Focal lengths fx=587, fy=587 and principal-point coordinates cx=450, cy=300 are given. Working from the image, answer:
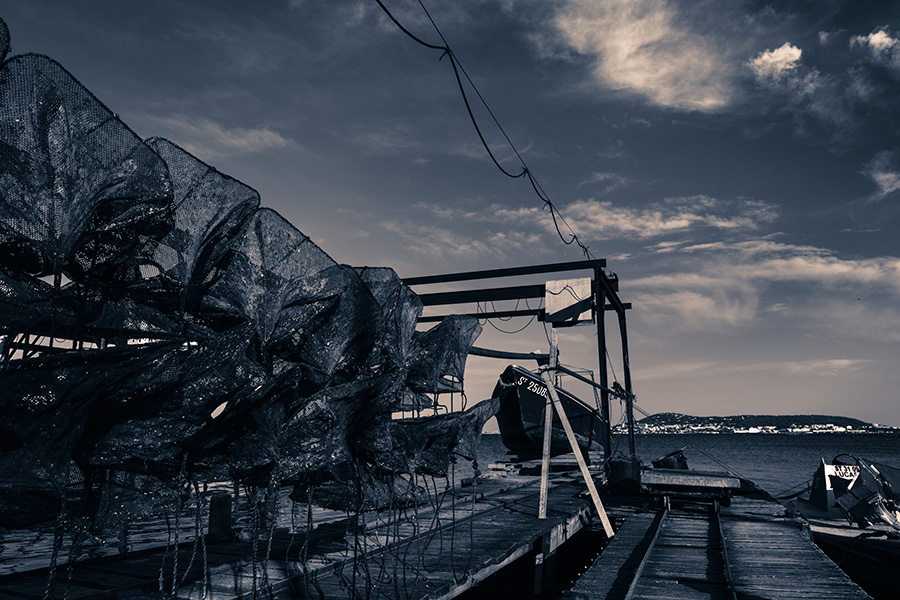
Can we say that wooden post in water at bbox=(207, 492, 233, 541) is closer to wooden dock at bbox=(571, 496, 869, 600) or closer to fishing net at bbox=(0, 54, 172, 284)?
wooden dock at bbox=(571, 496, 869, 600)

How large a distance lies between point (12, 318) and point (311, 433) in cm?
238

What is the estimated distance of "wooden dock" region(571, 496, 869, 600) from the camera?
8055 mm

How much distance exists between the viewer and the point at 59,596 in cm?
657

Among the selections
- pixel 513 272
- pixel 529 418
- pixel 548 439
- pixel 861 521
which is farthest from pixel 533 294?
pixel 529 418

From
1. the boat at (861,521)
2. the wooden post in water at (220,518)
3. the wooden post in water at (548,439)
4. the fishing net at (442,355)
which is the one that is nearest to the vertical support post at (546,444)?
the wooden post in water at (548,439)

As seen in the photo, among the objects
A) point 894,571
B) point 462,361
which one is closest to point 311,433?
point 462,361

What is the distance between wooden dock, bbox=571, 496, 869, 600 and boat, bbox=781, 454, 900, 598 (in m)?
2.14

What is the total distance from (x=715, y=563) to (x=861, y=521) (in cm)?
1096

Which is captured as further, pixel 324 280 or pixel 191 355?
pixel 324 280

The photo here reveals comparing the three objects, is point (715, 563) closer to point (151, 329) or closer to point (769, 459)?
point (151, 329)

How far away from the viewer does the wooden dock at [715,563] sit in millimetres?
8055

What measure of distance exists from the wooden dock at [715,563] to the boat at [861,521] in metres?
2.14

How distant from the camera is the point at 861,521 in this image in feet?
56.2

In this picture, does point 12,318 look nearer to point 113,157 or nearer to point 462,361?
point 113,157
